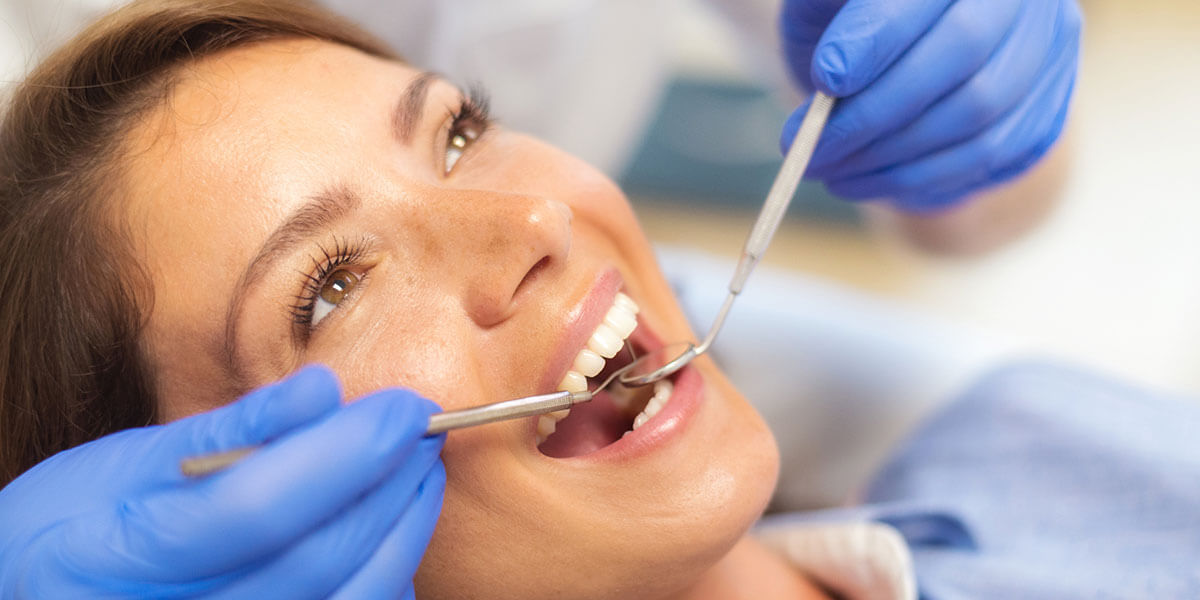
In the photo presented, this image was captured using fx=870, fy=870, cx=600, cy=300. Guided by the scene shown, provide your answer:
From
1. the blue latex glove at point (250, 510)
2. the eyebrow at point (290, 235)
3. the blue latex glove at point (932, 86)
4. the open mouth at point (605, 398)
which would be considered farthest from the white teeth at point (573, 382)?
the blue latex glove at point (932, 86)

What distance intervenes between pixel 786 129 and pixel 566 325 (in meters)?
0.37

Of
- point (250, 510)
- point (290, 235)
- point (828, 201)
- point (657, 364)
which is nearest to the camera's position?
point (250, 510)

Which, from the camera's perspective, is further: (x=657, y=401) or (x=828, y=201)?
(x=828, y=201)

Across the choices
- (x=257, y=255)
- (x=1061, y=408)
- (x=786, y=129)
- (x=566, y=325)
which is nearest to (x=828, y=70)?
(x=786, y=129)

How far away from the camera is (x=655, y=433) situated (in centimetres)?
84

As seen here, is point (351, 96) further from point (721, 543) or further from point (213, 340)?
point (721, 543)

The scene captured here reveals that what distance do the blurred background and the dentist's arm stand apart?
1.00 ft

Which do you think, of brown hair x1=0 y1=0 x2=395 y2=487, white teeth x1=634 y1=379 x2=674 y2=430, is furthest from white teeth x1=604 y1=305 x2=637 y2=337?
brown hair x1=0 y1=0 x2=395 y2=487

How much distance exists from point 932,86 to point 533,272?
524mm

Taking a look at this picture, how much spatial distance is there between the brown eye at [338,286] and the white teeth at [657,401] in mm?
318

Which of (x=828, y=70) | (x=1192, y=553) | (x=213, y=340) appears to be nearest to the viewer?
(x=213, y=340)

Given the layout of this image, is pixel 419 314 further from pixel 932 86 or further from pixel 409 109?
pixel 932 86

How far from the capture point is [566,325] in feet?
2.70

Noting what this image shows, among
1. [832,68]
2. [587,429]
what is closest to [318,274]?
[587,429]
